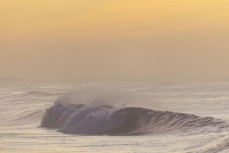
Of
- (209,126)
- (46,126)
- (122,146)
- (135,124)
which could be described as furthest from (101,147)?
(46,126)

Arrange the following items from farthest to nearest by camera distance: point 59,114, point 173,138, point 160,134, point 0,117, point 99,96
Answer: point 99,96 < point 0,117 < point 59,114 < point 160,134 < point 173,138

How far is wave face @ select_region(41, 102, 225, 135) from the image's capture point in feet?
68.5

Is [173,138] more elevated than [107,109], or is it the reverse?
[107,109]

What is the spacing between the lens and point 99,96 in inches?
1321

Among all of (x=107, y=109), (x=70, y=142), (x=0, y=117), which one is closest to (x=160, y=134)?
(x=70, y=142)

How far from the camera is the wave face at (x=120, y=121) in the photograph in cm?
2089

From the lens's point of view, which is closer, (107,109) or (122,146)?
(122,146)

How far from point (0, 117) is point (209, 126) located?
14432 mm

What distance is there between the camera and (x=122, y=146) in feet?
52.5

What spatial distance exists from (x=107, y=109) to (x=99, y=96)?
734cm

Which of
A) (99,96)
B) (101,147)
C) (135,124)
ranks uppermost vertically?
(99,96)

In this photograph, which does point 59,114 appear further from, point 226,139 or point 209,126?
point 226,139

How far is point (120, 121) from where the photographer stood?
2331 cm

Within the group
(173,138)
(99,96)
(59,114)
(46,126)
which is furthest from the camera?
(99,96)
